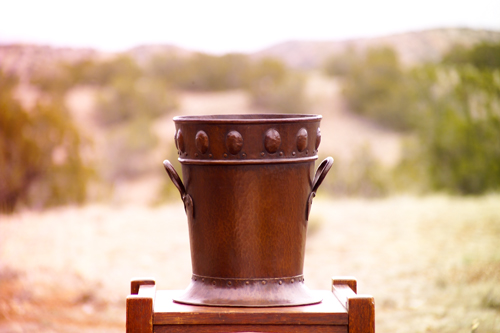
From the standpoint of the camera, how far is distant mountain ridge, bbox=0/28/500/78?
17.5m

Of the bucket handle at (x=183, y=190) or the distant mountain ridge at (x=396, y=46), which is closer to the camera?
the bucket handle at (x=183, y=190)

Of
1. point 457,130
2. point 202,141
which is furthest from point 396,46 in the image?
point 202,141

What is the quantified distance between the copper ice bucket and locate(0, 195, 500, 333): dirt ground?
116 inches

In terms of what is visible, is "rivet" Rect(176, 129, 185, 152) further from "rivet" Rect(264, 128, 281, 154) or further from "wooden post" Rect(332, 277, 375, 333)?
"wooden post" Rect(332, 277, 375, 333)

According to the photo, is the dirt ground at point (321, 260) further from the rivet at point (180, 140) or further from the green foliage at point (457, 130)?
the rivet at point (180, 140)

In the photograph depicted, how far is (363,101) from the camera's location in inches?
736

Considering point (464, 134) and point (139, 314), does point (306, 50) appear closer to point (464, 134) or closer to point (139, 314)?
point (464, 134)

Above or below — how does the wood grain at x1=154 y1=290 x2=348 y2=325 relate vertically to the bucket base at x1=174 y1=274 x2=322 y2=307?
below

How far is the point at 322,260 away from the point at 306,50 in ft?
63.8

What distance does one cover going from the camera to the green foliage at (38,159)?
10.1m

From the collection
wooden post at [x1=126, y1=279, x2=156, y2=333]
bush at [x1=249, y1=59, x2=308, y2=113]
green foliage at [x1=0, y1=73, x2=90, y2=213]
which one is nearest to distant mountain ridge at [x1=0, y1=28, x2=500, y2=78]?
bush at [x1=249, y1=59, x2=308, y2=113]

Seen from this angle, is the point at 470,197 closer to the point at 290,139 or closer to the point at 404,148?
the point at 404,148

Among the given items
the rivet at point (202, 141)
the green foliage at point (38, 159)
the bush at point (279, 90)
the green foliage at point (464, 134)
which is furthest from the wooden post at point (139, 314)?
the bush at point (279, 90)

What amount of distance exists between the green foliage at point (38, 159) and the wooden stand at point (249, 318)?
8.79m
